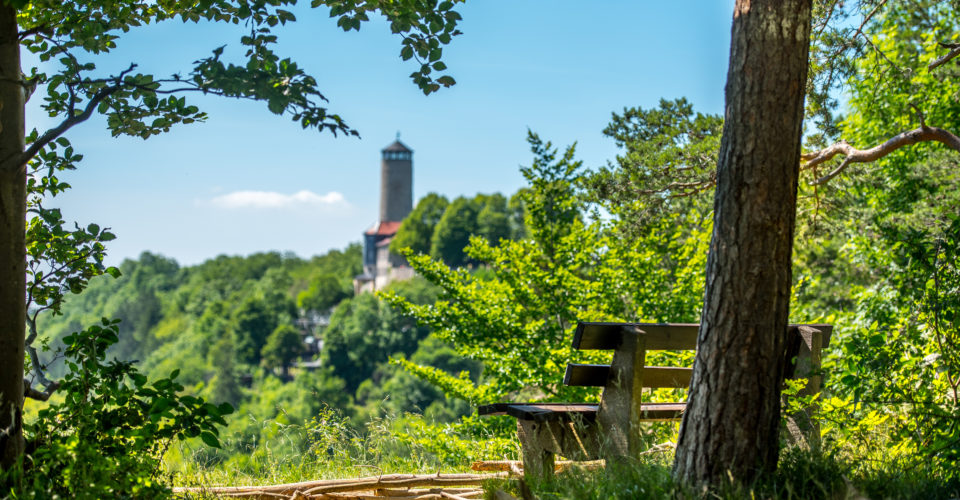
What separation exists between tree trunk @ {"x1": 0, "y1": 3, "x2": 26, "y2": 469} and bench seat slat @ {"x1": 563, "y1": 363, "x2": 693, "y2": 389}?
2386 millimetres

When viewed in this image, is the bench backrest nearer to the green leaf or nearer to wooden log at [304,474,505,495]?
wooden log at [304,474,505,495]

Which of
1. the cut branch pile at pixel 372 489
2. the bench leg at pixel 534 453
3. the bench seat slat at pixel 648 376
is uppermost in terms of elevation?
the bench seat slat at pixel 648 376

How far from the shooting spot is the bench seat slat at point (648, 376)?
157 inches

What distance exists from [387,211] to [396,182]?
15.3ft

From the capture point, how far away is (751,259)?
316 cm

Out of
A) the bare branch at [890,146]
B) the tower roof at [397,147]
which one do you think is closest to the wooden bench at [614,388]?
the bare branch at [890,146]

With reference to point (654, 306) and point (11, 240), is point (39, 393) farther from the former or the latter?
point (654, 306)

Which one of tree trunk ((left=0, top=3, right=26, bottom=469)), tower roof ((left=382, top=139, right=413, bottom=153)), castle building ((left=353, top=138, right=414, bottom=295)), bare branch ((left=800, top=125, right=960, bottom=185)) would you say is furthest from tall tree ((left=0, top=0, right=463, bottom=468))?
tower roof ((left=382, top=139, right=413, bottom=153))

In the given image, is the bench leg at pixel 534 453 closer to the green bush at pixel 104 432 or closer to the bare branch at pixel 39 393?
the green bush at pixel 104 432

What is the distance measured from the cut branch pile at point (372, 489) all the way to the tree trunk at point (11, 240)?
2.88 feet

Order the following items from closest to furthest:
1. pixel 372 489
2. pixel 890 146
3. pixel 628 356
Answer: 1. pixel 628 356
2. pixel 372 489
3. pixel 890 146

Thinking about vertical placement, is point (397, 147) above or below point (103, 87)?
above

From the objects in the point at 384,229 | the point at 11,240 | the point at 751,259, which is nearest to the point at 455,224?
the point at 384,229

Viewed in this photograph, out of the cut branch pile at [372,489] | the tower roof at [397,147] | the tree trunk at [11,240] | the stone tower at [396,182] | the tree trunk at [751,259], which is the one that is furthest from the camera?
the tower roof at [397,147]
